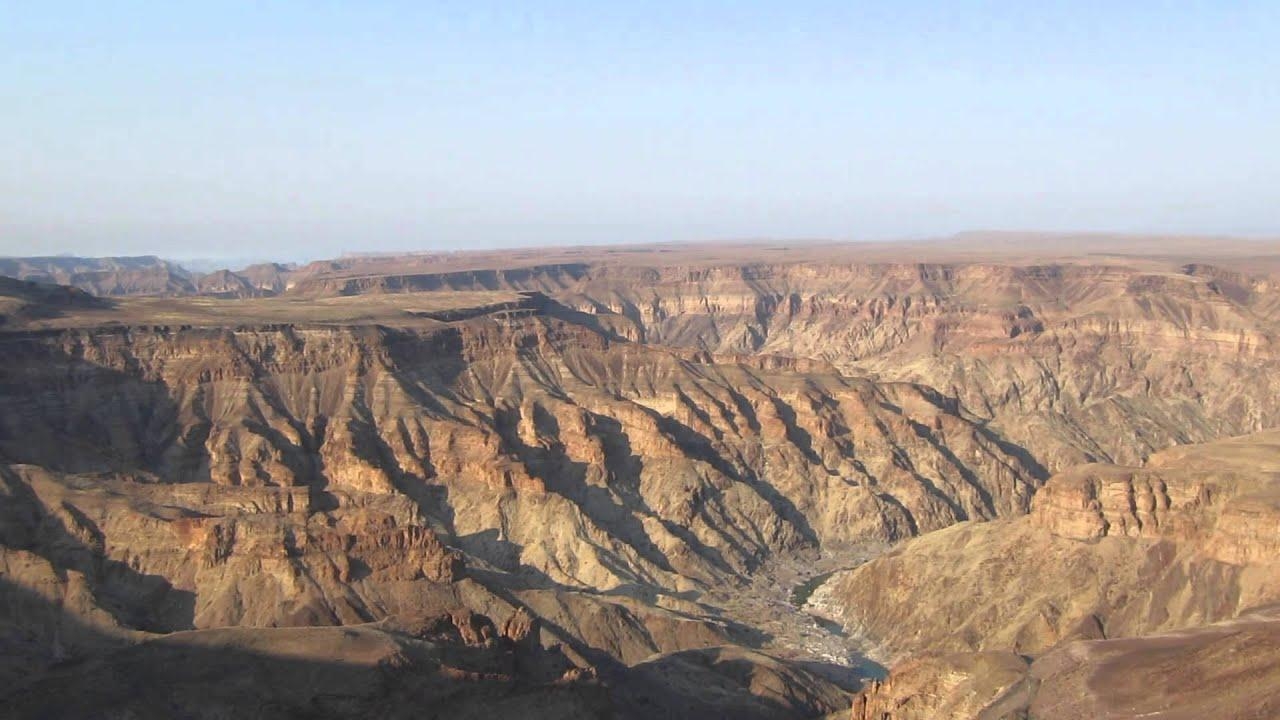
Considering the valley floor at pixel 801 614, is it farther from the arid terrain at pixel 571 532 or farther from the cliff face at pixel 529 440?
the cliff face at pixel 529 440

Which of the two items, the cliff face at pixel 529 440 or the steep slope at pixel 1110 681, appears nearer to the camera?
the steep slope at pixel 1110 681

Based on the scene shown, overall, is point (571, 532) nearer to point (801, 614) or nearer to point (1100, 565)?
point (801, 614)

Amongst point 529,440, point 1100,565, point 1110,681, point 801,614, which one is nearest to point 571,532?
point 529,440

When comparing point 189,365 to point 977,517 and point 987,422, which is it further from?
point 987,422

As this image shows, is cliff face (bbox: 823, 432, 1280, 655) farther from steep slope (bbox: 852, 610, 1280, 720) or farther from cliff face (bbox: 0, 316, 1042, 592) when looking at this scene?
cliff face (bbox: 0, 316, 1042, 592)

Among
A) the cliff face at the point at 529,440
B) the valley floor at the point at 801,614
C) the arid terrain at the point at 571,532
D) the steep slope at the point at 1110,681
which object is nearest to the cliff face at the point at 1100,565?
the arid terrain at the point at 571,532

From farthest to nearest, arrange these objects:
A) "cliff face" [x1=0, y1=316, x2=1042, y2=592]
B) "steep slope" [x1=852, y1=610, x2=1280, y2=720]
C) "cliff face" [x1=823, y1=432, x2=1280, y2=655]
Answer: "cliff face" [x1=0, y1=316, x2=1042, y2=592], "cliff face" [x1=823, y1=432, x2=1280, y2=655], "steep slope" [x1=852, y1=610, x2=1280, y2=720]

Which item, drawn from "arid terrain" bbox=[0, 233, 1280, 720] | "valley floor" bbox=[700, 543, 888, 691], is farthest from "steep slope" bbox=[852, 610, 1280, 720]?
"valley floor" bbox=[700, 543, 888, 691]

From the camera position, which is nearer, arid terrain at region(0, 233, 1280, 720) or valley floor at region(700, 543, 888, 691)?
arid terrain at region(0, 233, 1280, 720)
